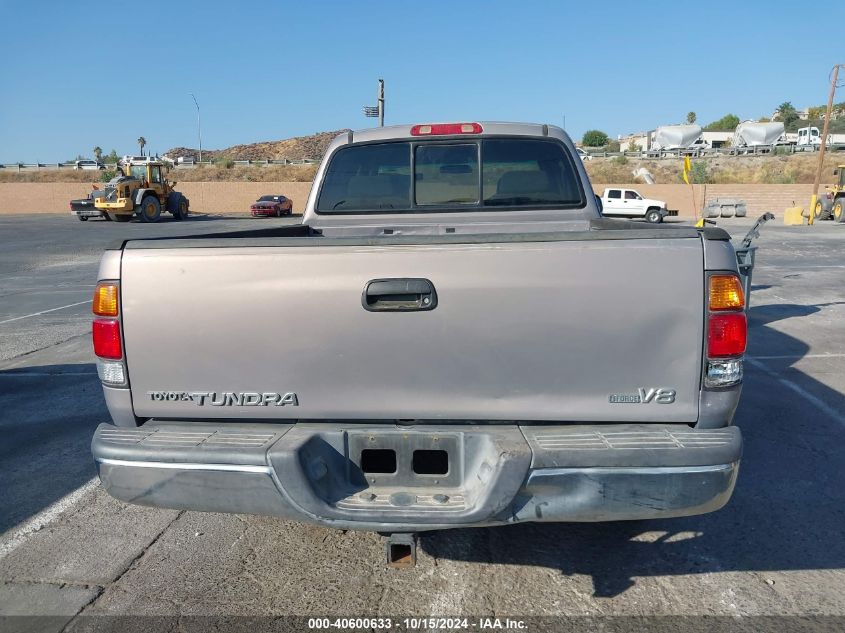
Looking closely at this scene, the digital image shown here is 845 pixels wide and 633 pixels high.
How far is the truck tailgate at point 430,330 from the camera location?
251 centimetres

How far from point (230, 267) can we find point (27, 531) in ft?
7.58

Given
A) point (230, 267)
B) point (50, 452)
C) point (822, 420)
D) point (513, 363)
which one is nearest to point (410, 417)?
point (513, 363)

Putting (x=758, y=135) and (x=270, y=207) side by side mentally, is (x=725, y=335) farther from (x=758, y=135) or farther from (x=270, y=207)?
(x=758, y=135)

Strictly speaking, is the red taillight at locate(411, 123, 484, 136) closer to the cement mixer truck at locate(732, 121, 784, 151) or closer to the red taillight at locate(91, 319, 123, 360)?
the red taillight at locate(91, 319, 123, 360)

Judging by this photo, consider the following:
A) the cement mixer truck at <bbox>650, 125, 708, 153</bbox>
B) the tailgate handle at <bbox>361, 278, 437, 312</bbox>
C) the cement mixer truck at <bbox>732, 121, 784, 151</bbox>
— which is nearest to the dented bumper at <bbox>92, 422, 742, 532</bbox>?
the tailgate handle at <bbox>361, 278, 437, 312</bbox>

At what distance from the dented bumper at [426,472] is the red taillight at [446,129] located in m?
2.44

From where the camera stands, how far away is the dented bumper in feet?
8.04

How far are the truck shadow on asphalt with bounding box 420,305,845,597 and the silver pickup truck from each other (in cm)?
94

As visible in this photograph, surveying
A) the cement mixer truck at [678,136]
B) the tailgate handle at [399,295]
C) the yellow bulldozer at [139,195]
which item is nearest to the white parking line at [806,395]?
the tailgate handle at [399,295]

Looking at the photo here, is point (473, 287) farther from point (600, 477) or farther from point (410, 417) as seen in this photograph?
point (600, 477)

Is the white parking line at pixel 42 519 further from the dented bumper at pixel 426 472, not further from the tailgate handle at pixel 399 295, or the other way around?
the tailgate handle at pixel 399 295

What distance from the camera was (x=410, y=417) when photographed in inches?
105

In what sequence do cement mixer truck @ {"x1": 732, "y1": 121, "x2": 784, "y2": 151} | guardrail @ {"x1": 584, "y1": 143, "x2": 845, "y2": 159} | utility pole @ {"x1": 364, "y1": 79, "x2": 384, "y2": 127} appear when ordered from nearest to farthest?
utility pole @ {"x1": 364, "y1": 79, "x2": 384, "y2": 127}
guardrail @ {"x1": 584, "y1": 143, "x2": 845, "y2": 159}
cement mixer truck @ {"x1": 732, "y1": 121, "x2": 784, "y2": 151}

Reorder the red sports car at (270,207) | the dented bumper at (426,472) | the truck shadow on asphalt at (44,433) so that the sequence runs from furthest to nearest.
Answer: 1. the red sports car at (270,207)
2. the truck shadow on asphalt at (44,433)
3. the dented bumper at (426,472)
